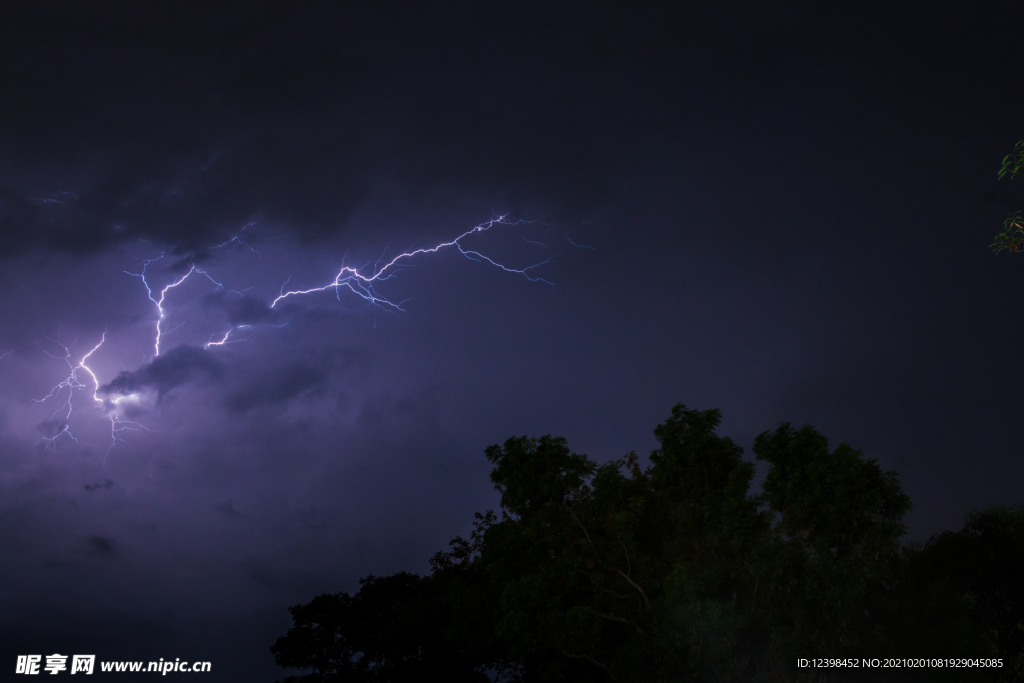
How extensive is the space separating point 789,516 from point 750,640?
9.47ft

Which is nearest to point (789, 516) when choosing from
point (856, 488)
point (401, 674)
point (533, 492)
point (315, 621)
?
point (856, 488)

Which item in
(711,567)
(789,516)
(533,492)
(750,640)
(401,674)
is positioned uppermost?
(533,492)

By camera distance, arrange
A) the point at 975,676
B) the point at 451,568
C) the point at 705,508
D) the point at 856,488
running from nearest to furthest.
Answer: the point at 856,488 → the point at 975,676 → the point at 705,508 → the point at 451,568

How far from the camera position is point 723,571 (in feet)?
44.8

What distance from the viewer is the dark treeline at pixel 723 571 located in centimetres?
1246

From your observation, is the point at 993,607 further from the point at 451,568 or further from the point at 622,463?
the point at 451,568

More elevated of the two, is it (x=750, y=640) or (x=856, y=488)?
(x=856, y=488)

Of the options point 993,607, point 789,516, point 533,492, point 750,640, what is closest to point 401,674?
point 533,492

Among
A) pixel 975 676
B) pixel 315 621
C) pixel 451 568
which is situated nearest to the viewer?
pixel 975 676

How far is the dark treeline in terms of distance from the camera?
1246 cm

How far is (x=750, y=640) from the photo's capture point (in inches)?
533

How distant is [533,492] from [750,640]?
19.5 feet

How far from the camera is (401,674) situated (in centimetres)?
2328

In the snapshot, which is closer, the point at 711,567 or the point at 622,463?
the point at 711,567
